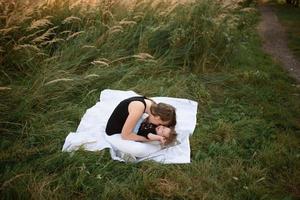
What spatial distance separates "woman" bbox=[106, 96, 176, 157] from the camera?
426 centimetres

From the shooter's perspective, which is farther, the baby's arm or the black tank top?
the black tank top

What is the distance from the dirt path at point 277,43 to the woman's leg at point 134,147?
3636 millimetres

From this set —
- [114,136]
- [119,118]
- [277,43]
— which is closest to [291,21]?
[277,43]

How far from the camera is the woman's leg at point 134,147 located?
4.21 m

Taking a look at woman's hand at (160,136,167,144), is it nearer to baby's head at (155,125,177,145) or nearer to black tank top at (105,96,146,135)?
baby's head at (155,125,177,145)

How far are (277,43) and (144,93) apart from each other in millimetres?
5194

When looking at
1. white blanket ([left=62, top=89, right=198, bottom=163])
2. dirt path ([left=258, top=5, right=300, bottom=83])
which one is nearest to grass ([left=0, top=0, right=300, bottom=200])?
white blanket ([left=62, top=89, right=198, bottom=163])

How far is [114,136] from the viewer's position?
451 cm

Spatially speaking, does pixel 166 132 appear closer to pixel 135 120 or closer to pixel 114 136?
pixel 135 120

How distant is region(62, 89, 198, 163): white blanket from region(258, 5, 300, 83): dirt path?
276 centimetres

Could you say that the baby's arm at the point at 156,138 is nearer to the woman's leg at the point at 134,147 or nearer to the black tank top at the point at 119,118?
the woman's leg at the point at 134,147

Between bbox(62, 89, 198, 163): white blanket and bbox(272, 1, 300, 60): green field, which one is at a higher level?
bbox(272, 1, 300, 60): green field

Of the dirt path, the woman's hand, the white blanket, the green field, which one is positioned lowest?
the white blanket

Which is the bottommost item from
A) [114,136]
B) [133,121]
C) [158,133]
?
[114,136]
